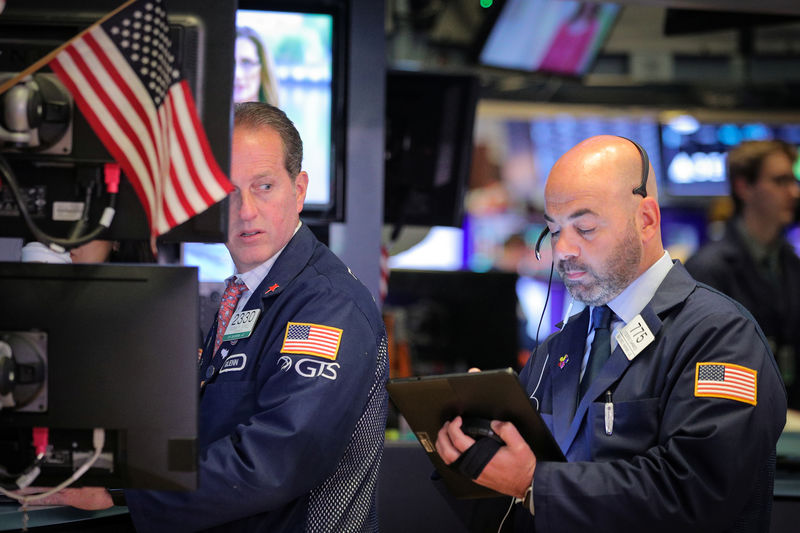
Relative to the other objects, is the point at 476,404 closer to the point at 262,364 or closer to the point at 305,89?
the point at 262,364

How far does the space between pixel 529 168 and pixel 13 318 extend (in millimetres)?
8594

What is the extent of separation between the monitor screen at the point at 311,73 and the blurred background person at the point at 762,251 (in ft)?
6.02

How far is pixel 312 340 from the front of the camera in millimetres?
1853

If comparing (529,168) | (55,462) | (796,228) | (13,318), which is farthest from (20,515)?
(796,228)

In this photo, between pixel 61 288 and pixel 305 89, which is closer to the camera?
pixel 61 288

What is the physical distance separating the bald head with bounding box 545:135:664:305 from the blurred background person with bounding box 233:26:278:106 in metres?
1.59

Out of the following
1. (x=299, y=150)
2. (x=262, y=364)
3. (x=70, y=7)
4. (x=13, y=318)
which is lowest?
(x=262, y=364)

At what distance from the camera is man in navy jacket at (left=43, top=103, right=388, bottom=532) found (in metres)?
1.74

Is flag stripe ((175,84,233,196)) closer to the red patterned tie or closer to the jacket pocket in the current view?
the red patterned tie

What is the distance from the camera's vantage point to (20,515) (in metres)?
2.02

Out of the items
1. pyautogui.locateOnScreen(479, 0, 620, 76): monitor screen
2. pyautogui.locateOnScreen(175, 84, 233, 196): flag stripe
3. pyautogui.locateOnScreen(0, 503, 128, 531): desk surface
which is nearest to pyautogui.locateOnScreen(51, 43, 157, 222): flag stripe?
pyautogui.locateOnScreen(175, 84, 233, 196): flag stripe

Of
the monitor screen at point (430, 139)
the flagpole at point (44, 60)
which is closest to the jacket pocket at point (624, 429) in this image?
the flagpole at point (44, 60)

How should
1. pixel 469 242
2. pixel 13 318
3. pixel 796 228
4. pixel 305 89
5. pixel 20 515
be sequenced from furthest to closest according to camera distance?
pixel 469 242 < pixel 796 228 < pixel 305 89 < pixel 20 515 < pixel 13 318

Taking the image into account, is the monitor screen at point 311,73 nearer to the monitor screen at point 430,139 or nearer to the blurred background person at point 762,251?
the monitor screen at point 430,139
